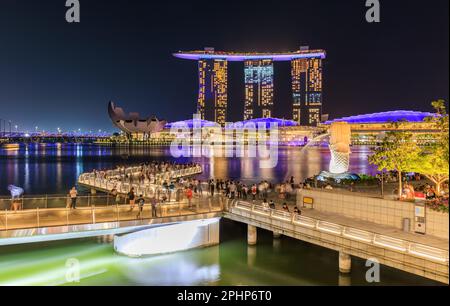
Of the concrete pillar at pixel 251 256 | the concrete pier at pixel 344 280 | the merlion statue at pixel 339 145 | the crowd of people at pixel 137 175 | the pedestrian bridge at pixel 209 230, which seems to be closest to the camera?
the pedestrian bridge at pixel 209 230

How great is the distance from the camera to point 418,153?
1875 cm

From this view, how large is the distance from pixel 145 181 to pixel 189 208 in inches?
516

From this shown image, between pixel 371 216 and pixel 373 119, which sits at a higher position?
pixel 373 119

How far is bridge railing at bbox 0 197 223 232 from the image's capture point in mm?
15508

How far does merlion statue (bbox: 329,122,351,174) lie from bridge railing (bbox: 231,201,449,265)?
8.49 meters

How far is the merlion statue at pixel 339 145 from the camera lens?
82.1ft

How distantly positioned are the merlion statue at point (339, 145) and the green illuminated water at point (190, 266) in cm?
704

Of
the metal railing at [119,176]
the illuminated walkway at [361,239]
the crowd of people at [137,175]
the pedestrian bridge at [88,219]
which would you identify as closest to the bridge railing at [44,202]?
the pedestrian bridge at [88,219]

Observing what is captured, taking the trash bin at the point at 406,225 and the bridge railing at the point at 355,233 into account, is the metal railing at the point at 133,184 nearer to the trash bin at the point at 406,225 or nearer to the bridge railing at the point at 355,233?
the bridge railing at the point at 355,233

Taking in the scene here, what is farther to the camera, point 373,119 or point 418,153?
point 373,119

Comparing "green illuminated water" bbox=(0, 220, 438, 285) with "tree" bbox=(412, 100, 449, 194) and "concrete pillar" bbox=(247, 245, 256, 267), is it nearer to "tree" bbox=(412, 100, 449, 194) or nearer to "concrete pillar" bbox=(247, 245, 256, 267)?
"concrete pillar" bbox=(247, 245, 256, 267)
